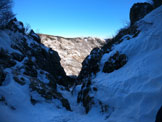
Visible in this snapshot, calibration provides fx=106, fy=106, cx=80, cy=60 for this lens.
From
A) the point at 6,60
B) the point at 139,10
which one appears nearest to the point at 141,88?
the point at 6,60

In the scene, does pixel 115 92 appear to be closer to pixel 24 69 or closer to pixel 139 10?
pixel 24 69

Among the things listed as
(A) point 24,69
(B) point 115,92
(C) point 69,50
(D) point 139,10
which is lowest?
(B) point 115,92

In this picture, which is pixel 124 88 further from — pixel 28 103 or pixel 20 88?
pixel 20 88

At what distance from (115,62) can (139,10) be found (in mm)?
8442

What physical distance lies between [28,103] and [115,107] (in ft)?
14.9

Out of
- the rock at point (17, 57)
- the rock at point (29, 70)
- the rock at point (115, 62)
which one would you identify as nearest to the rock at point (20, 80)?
the rock at point (29, 70)

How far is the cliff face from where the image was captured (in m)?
27.5

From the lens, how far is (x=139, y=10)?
38.9 ft

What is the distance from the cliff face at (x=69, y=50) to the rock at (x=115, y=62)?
18.6 m

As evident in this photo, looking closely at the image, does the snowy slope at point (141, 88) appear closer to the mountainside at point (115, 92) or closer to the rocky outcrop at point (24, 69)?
the mountainside at point (115, 92)

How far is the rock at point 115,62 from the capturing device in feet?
22.6

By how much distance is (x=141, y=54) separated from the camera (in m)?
5.91

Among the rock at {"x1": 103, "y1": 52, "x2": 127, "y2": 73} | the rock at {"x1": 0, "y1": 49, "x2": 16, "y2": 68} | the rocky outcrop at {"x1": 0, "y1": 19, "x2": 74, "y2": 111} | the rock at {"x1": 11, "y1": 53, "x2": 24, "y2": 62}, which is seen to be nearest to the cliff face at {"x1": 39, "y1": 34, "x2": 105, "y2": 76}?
the rocky outcrop at {"x1": 0, "y1": 19, "x2": 74, "y2": 111}

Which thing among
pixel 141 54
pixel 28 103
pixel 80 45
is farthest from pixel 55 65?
pixel 80 45
